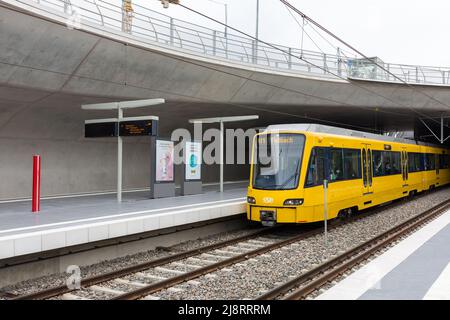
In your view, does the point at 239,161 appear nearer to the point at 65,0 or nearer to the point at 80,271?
the point at 65,0

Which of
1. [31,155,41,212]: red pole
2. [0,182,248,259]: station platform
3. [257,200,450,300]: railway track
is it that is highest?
[31,155,41,212]: red pole

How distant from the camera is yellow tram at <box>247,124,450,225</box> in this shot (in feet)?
37.0

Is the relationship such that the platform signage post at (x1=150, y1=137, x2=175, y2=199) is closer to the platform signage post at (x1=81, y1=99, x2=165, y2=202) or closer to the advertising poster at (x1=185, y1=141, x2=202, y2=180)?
the advertising poster at (x1=185, y1=141, x2=202, y2=180)

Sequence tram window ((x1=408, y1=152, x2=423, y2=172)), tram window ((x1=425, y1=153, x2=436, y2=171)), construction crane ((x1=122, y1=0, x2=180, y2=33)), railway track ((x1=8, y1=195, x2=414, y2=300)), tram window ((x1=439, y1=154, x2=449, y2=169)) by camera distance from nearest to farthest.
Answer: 1. railway track ((x1=8, y1=195, x2=414, y2=300))
2. construction crane ((x1=122, y1=0, x2=180, y2=33))
3. tram window ((x1=408, y1=152, x2=423, y2=172))
4. tram window ((x1=425, y1=153, x2=436, y2=171))
5. tram window ((x1=439, y1=154, x2=449, y2=169))

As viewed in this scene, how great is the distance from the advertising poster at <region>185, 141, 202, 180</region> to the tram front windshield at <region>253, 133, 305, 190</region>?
5.09 meters

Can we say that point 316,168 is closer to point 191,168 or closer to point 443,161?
point 191,168

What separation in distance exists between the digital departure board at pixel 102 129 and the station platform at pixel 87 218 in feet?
7.10

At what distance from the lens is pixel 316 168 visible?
11648 mm

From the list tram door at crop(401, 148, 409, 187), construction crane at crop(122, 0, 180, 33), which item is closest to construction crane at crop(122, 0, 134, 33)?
construction crane at crop(122, 0, 180, 33)

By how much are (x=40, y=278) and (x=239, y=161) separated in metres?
21.5

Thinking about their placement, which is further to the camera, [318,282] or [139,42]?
[139,42]
